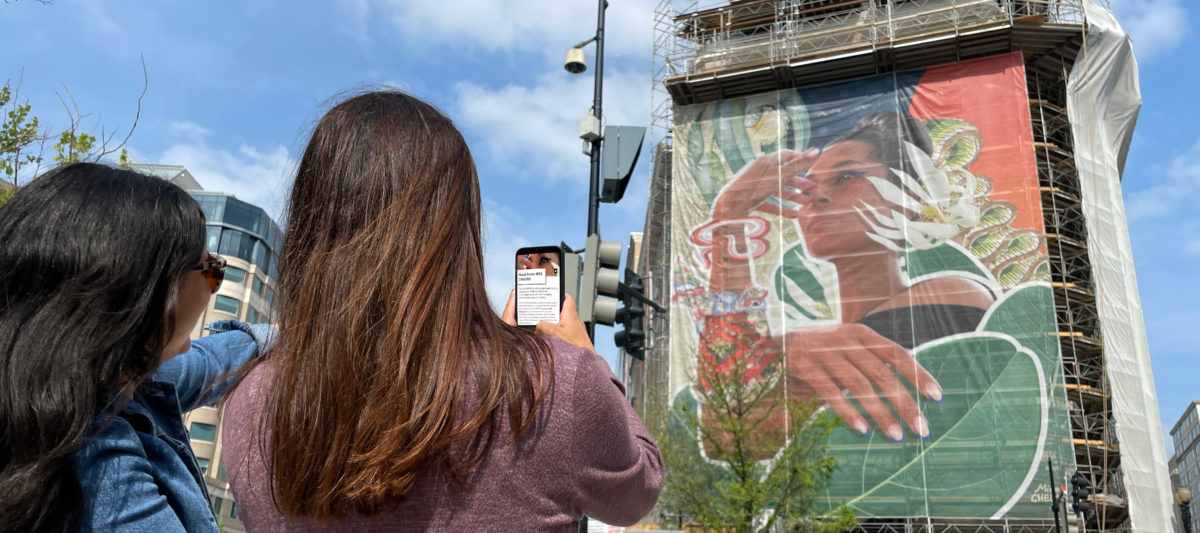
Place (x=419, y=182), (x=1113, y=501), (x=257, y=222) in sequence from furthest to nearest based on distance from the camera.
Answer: (x=257, y=222) → (x=1113, y=501) → (x=419, y=182)

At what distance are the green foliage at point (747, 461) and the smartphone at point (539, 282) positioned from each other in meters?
18.1

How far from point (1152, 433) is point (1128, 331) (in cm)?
270

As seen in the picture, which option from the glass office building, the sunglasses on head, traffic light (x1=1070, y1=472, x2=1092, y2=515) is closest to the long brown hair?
the sunglasses on head

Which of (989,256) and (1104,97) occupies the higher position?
(1104,97)

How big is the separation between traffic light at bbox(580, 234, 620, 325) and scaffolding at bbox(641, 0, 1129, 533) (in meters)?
16.5

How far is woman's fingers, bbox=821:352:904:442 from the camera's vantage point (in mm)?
23188

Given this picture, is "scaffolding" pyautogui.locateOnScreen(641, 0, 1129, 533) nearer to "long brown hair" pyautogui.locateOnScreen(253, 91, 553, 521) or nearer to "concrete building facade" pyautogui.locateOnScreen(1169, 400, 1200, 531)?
"long brown hair" pyautogui.locateOnScreen(253, 91, 553, 521)

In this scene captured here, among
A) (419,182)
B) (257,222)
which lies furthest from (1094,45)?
(257,222)

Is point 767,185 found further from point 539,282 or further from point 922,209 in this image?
point 539,282

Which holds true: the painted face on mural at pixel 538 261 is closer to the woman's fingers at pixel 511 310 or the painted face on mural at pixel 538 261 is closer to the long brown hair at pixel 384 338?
the woman's fingers at pixel 511 310

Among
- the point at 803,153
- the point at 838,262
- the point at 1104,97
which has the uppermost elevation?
the point at 1104,97

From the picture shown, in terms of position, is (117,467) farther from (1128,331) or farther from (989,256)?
(1128,331)

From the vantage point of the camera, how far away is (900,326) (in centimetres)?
2394

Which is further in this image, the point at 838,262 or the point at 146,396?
the point at 838,262
